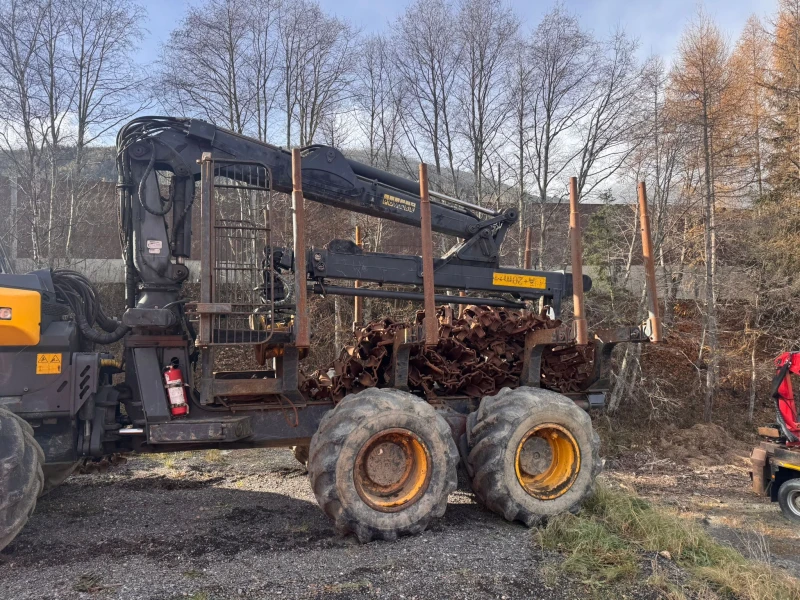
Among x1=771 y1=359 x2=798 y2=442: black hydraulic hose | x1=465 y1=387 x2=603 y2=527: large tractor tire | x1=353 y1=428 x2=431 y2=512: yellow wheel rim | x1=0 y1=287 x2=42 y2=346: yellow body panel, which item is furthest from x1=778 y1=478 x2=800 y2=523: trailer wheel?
x1=0 y1=287 x2=42 y2=346: yellow body panel

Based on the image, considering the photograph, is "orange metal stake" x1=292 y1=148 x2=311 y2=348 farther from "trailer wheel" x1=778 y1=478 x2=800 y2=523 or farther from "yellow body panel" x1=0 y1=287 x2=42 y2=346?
"trailer wheel" x1=778 y1=478 x2=800 y2=523

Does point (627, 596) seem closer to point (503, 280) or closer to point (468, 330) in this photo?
point (468, 330)

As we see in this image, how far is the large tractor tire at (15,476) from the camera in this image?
436 cm

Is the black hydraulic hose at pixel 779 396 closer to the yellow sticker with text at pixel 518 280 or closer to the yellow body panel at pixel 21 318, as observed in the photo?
the yellow sticker with text at pixel 518 280

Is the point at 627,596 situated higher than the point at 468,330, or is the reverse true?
the point at 468,330

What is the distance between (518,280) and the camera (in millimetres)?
7152

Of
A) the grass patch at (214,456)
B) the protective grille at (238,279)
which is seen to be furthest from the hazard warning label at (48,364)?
the grass patch at (214,456)

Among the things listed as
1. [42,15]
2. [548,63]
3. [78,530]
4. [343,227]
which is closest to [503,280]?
[78,530]

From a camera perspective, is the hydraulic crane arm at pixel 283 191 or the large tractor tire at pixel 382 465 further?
the hydraulic crane arm at pixel 283 191

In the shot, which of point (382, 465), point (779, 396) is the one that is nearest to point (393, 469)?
point (382, 465)

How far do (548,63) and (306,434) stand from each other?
15.6 metres

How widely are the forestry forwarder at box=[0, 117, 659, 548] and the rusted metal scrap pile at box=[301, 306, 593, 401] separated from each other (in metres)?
0.19

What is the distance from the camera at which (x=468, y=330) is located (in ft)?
22.1

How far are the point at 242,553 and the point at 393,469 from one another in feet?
4.81
